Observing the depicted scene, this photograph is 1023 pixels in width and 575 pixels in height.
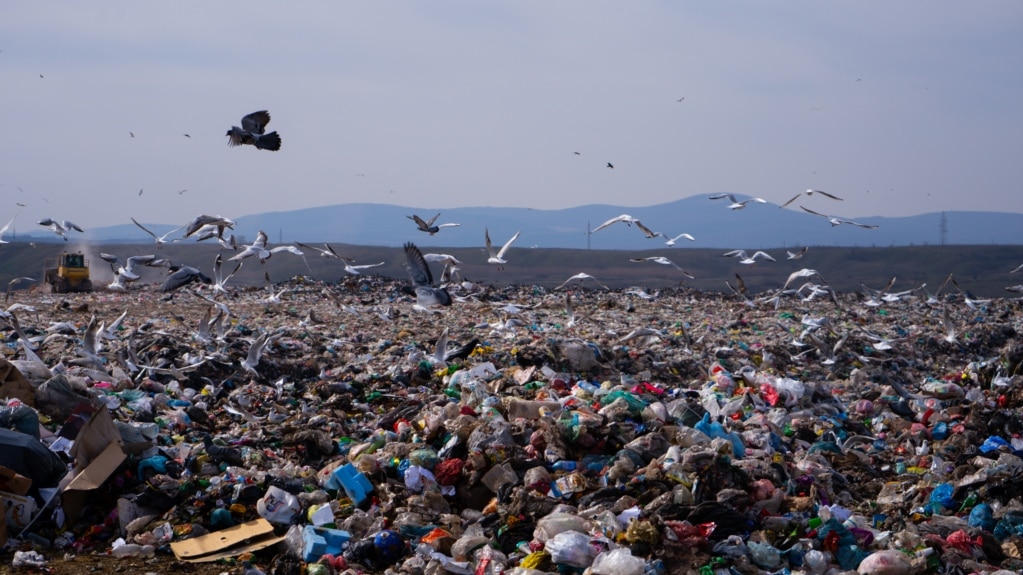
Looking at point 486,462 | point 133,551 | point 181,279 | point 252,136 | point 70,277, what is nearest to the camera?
point 133,551

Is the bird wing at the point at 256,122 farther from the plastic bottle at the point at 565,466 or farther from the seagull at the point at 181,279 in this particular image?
the plastic bottle at the point at 565,466

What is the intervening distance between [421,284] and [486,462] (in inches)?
180

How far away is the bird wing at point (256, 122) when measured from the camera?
8.13m

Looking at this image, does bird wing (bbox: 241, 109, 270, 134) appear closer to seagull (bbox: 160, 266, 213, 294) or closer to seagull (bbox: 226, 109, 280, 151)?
seagull (bbox: 226, 109, 280, 151)

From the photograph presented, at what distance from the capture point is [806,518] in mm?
4723

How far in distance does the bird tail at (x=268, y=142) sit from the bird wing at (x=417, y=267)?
1922 millimetres

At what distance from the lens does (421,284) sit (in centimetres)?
952

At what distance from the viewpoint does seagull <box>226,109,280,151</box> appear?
805 cm

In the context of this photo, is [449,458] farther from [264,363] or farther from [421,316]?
[421,316]

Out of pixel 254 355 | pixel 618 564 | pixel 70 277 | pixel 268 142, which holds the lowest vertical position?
pixel 618 564

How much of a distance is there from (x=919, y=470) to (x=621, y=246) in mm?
108791

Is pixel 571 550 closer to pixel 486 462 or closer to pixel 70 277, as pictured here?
pixel 486 462

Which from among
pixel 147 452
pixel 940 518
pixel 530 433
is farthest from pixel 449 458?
pixel 940 518

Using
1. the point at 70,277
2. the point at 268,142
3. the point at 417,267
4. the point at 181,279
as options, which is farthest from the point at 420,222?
the point at 70,277
